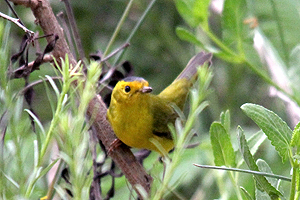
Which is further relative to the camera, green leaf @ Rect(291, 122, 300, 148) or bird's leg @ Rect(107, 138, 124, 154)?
bird's leg @ Rect(107, 138, 124, 154)

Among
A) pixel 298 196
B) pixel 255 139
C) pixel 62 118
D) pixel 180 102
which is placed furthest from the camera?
pixel 180 102

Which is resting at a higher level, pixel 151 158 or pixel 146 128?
pixel 146 128

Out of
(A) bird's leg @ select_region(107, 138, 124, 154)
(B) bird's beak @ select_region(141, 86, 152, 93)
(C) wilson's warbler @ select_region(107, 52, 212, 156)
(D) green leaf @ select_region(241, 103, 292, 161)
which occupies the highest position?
(D) green leaf @ select_region(241, 103, 292, 161)

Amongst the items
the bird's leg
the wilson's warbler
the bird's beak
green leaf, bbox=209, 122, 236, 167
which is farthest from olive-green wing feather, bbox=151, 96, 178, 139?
green leaf, bbox=209, 122, 236, 167

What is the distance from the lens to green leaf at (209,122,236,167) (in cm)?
68

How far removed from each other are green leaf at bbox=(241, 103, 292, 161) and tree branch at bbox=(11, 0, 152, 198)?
0.29 m

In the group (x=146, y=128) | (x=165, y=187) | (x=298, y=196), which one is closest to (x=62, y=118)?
(x=165, y=187)

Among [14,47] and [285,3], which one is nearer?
[285,3]

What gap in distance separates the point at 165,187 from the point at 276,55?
1162 millimetres

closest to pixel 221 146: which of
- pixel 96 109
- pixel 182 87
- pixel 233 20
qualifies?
pixel 96 109

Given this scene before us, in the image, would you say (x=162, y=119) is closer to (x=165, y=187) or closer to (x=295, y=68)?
(x=295, y=68)

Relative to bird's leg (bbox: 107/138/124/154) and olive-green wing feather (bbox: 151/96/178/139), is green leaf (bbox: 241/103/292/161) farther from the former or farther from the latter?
olive-green wing feather (bbox: 151/96/178/139)

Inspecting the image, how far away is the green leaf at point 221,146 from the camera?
2.23ft

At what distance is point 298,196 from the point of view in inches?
22.7
